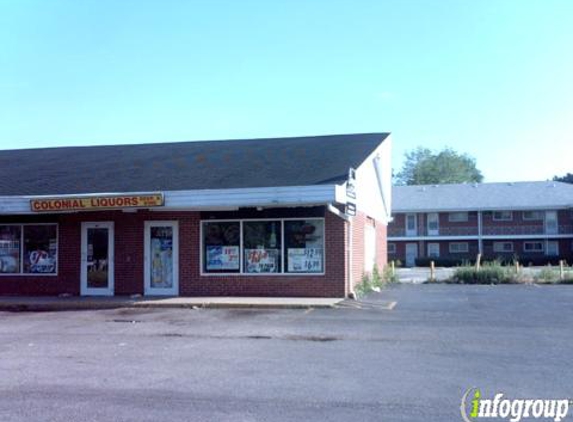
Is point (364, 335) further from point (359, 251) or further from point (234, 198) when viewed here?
point (359, 251)

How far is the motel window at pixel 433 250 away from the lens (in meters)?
57.7

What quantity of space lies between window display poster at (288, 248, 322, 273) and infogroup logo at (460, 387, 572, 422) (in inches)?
460

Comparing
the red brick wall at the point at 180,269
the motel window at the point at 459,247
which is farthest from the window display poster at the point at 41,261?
the motel window at the point at 459,247

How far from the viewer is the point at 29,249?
21.3 m

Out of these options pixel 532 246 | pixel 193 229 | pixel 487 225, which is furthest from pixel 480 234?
pixel 193 229

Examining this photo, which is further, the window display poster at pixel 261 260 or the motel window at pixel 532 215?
the motel window at pixel 532 215

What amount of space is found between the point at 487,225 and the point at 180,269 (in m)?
41.3

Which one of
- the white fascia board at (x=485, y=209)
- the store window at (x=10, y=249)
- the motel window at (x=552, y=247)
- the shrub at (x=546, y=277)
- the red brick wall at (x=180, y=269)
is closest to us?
the red brick wall at (x=180, y=269)

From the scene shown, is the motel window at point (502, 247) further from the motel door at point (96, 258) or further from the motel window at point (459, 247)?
the motel door at point (96, 258)

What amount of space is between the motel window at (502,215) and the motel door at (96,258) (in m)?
42.2

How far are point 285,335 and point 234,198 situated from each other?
241 inches

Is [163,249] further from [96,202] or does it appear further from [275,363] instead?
[275,363]

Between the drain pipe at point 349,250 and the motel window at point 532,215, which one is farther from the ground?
the motel window at point 532,215

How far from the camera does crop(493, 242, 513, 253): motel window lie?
55781mm
